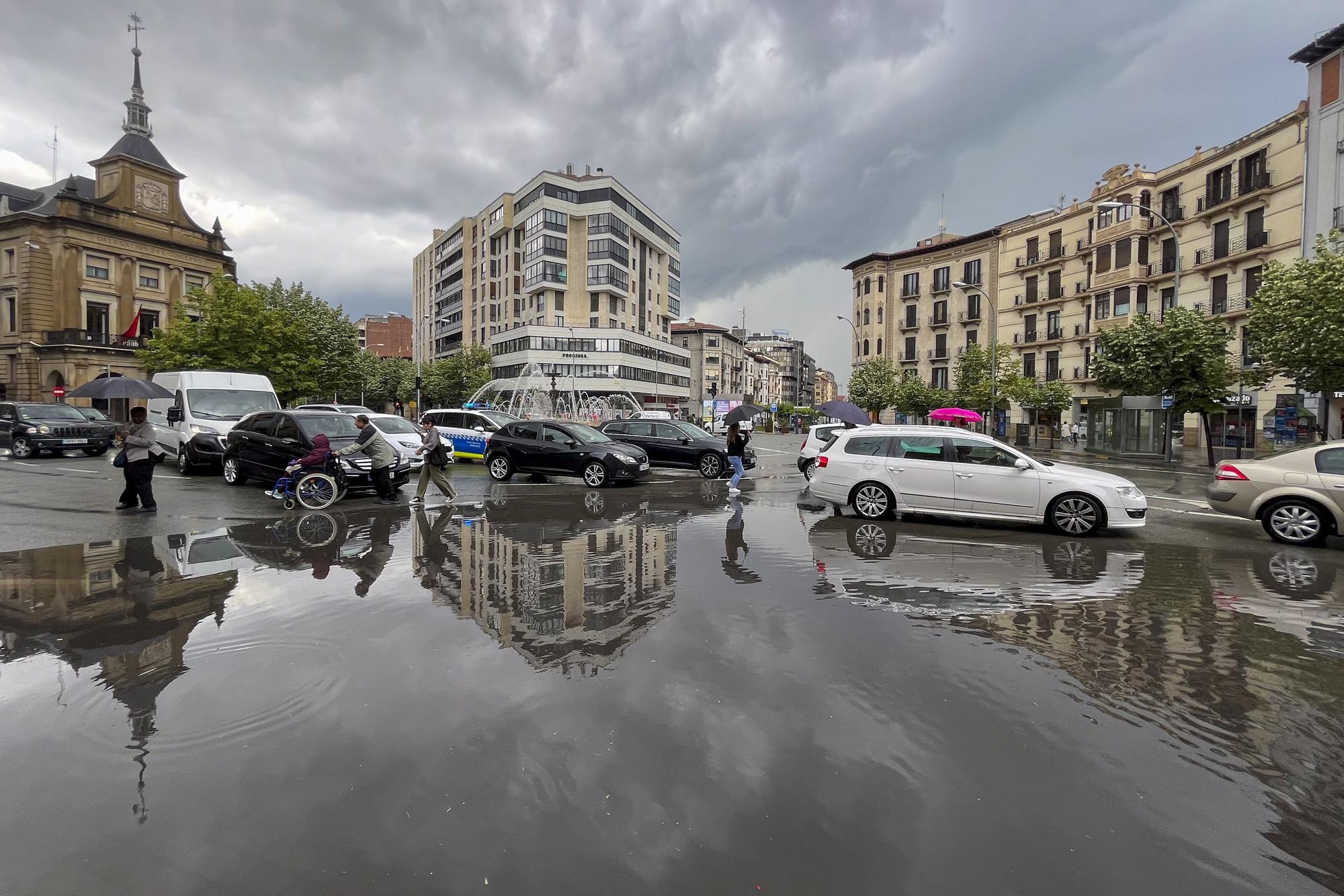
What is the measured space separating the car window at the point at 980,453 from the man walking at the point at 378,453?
1006 centimetres

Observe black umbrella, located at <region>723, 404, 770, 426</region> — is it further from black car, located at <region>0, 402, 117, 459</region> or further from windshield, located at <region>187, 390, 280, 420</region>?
black car, located at <region>0, 402, 117, 459</region>

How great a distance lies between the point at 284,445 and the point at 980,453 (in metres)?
12.9

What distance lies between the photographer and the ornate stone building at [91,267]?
157ft

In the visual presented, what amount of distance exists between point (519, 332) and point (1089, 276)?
52.7 meters

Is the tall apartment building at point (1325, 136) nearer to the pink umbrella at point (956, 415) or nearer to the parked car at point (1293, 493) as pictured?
the pink umbrella at point (956, 415)

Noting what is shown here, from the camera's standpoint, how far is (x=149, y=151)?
180 ft

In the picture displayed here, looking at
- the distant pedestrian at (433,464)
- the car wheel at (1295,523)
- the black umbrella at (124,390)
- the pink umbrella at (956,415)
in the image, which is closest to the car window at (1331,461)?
the car wheel at (1295,523)

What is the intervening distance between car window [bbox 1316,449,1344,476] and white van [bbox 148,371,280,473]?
20.9 meters

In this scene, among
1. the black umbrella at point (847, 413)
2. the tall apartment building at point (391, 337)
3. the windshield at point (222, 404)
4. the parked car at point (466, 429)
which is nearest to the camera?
the windshield at point (222, 404)

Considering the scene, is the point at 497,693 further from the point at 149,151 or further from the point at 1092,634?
the point at 149,151

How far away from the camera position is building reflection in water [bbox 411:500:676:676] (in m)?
5.22

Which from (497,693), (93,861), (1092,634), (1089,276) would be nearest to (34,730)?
(93,861)

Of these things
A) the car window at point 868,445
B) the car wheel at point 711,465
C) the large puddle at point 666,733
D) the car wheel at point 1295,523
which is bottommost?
the large puddle at point 666,733

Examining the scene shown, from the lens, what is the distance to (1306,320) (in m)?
18.8
